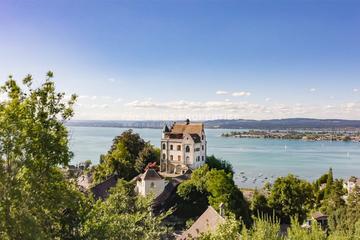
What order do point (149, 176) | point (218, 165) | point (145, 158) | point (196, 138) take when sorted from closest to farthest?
point (149, 176) < point (145, 158) < point (196, 138) < point (218, 165)

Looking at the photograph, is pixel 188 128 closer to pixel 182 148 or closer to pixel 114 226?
pixel 182 148

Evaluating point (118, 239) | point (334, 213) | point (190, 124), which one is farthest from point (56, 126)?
point (190, 124)

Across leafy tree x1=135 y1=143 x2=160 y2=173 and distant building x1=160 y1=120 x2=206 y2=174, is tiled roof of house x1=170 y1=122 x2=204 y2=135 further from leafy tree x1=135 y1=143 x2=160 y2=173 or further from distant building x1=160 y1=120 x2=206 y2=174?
leafy tree x1=135 y1=143 x2=160 y2=173

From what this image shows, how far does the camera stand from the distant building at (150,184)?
1298 inches

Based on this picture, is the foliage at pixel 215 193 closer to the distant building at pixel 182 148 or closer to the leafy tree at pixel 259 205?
the leafy tree at pixel 259 205

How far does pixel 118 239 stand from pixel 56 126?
2.95 metres

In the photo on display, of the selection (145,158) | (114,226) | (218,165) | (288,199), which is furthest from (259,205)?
(114,226)

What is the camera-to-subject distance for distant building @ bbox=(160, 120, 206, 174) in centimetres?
4766

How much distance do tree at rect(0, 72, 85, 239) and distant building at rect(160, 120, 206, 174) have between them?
1526 inches

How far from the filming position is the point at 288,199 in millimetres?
32625

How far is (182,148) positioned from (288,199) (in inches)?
706

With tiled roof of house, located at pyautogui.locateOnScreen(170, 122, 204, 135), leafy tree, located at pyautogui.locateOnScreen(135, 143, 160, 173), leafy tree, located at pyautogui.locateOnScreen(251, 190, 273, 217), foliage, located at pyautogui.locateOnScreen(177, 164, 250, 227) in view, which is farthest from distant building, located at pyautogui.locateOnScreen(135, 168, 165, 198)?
tiled roof of house, located at pyautogui.locateOnScreen(170, 122, 204, 135)

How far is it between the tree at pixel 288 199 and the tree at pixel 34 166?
26686 mm

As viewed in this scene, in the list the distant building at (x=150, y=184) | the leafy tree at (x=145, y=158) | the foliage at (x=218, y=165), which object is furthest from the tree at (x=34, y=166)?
the foliage at (x=218, y=165)
